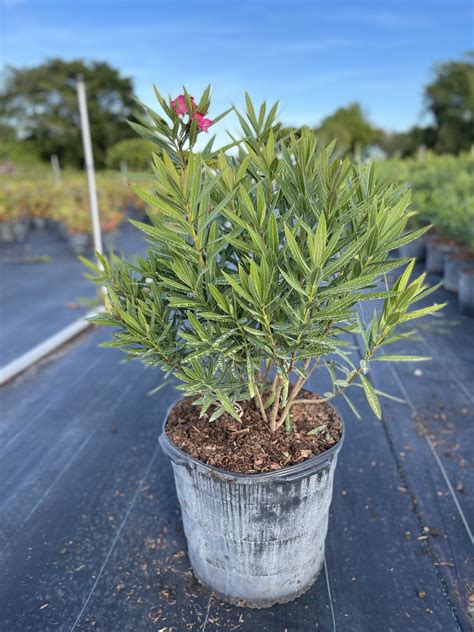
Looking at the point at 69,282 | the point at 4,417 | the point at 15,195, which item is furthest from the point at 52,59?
the point at 4,417

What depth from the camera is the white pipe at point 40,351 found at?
2875mm

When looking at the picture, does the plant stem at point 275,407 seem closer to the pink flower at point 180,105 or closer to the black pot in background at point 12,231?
the pink flower at point 180,105

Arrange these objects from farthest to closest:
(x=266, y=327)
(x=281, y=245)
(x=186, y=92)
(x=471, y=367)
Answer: (x=471, y=367)
(x=281, y=245)
(x=266, y=327)
(x=186, y=92)

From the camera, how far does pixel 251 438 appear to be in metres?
1.38

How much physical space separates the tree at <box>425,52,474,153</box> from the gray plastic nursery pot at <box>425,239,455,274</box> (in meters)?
19.6

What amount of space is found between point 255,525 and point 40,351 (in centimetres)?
237

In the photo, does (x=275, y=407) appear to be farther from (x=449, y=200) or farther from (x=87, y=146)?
(x=449, y=200)

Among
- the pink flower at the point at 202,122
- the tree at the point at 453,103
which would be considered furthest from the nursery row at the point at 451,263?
the tree at the point at 453,103

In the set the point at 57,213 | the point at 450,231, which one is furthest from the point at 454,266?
the point at 57,213

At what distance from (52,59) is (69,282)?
2810 cm

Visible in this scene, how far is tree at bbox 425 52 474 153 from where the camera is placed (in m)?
22.1

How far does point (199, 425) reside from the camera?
1.47 m

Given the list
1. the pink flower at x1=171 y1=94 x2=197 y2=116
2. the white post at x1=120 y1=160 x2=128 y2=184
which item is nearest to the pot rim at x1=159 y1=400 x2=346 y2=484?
the white post at x1=120 y1=160 x2=128 y2=184

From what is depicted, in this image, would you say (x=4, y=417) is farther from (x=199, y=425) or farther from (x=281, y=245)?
(x=281, y=245)
